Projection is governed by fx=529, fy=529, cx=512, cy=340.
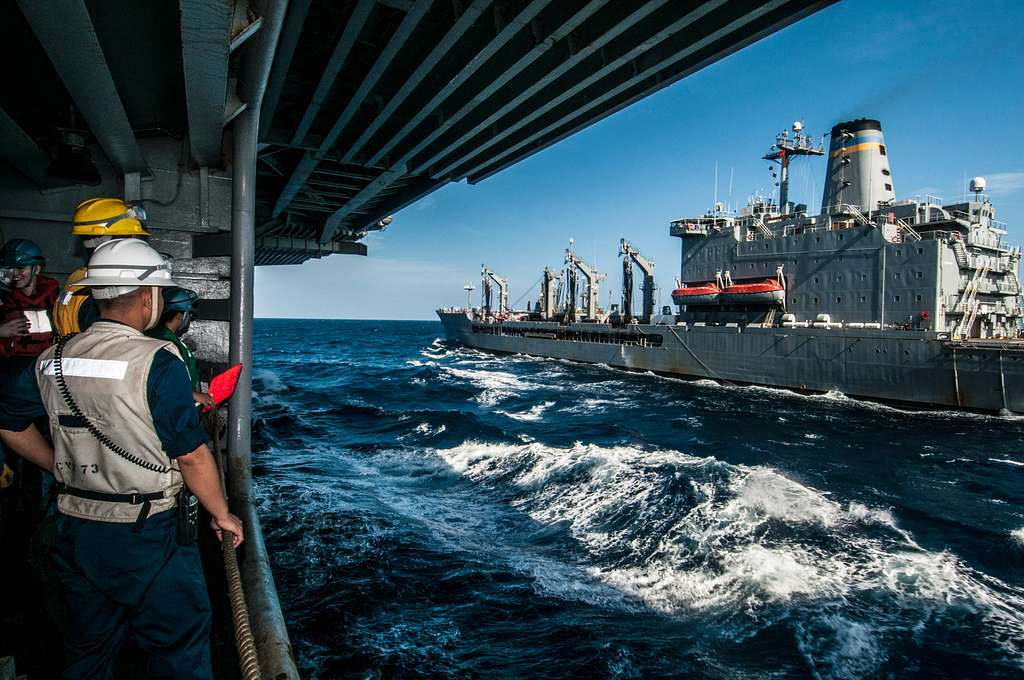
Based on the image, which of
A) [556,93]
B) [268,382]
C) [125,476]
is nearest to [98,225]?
[125,476]

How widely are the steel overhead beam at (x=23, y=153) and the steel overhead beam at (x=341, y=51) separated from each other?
3.66 m

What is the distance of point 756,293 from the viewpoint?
31.5 metres

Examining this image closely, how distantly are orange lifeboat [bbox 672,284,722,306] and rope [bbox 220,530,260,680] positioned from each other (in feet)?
112

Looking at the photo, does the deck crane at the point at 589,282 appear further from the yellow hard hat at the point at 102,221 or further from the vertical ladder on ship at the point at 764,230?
the yellow hard hat at the point at 102,221

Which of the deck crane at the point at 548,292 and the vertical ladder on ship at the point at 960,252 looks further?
the deck crane at the point at 548,292

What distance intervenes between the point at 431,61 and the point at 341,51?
4.15 feet

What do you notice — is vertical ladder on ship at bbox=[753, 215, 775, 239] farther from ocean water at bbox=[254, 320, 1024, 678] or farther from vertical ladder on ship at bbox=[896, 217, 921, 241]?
ocean water at bbox=[254, 320, 1024, 678]

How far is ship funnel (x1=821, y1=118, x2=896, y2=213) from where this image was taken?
3105 cm

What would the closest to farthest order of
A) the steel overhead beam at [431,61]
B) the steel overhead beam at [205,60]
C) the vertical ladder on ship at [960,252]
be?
the steel overhead beam at [205,60]
the steel overhead beam at [431,61]
the vertical ladder on ship at [960,252]

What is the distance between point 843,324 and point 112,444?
3165 cm

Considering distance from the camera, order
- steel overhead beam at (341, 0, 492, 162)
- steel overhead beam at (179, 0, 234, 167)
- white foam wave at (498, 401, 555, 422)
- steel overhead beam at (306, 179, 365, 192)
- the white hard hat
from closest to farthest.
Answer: the white hard hat → steel overhead beam at (179, 0, 234, 167) → steel overhead beam at (341, 0, 492, 162) → steel overhead beam at (306, 179, 365, 192) → white foam wave at (498, 401, 555, 422)

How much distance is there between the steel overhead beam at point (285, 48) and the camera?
249 inches

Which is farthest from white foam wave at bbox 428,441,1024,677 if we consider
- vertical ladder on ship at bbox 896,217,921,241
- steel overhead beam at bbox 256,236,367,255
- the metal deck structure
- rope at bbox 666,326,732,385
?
vertical ladder on ship at bbox 896,217,921,241

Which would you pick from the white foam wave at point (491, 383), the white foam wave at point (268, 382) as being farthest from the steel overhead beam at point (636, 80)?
the white foam wave at point (268, 382)
